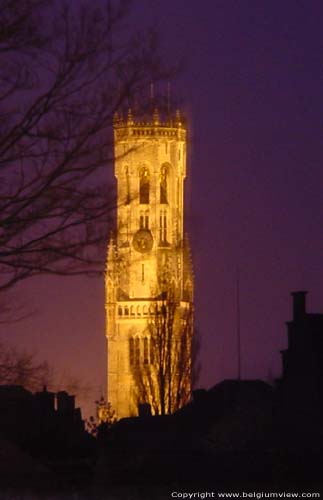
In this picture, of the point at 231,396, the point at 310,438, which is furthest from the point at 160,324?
the point at 310,438

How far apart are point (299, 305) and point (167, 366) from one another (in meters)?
35.7

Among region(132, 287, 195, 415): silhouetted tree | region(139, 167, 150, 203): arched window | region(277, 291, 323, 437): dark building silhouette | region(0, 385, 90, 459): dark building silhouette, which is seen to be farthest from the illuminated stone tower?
region(277, 291, 323, 437): dark building silhouette

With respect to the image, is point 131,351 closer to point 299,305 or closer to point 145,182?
point 145,182

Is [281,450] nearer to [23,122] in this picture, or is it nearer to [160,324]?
[23,122]

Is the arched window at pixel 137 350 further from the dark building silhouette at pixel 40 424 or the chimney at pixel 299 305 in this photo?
the chimney at pixel 299 305

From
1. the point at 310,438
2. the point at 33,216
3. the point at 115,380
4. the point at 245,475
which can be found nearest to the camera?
the point at 33,216

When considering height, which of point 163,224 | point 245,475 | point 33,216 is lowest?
point 245,475

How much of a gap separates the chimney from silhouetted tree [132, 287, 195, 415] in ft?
84.1

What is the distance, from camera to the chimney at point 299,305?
163 ft

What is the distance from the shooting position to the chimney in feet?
163

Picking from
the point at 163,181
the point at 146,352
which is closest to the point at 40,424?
the point at 146,352

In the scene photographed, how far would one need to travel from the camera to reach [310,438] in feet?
148

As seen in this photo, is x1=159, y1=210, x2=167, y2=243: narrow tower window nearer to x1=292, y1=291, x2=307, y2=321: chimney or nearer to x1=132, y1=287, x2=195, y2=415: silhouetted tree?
x1=132, y1=287, x2=195, y2=415: silhouetted tree

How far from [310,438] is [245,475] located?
6134 mm
